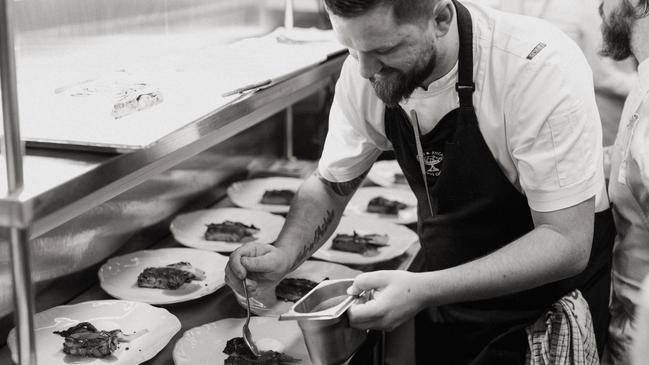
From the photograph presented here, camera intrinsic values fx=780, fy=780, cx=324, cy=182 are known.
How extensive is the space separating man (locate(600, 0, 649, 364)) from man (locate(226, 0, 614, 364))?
0.17 ft

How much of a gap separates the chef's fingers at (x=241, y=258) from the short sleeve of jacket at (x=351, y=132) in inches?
11.9

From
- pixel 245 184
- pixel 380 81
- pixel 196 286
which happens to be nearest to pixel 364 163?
pixel 380 81

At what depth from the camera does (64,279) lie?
1961mm

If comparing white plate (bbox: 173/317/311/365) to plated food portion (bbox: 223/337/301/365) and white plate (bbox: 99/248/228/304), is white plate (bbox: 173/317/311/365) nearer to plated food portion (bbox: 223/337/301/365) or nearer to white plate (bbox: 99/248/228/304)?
plated food portion (bbox: 223/337/301/365)

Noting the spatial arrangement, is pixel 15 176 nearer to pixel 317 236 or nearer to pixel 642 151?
pixel 317 236

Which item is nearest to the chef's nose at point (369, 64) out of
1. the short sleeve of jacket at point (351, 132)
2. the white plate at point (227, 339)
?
the short sleeve of jacket at point (351, 132)

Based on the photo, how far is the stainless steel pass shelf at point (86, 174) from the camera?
41.9 inches

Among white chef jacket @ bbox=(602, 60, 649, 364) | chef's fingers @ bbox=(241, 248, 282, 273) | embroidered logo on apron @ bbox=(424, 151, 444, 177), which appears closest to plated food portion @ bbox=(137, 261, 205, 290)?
chef's fingers @ bbox=(241, 248, 282, 273)

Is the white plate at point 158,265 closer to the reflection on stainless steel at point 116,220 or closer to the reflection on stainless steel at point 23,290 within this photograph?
the reflection on stainless steel at point 116,220

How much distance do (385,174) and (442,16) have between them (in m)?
1.62

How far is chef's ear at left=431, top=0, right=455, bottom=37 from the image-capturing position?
5.04 feet

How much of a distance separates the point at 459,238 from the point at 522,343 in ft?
0.94

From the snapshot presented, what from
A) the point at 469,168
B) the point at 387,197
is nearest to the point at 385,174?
the point at 387,197

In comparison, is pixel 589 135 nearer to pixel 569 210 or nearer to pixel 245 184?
pixel 569 210
